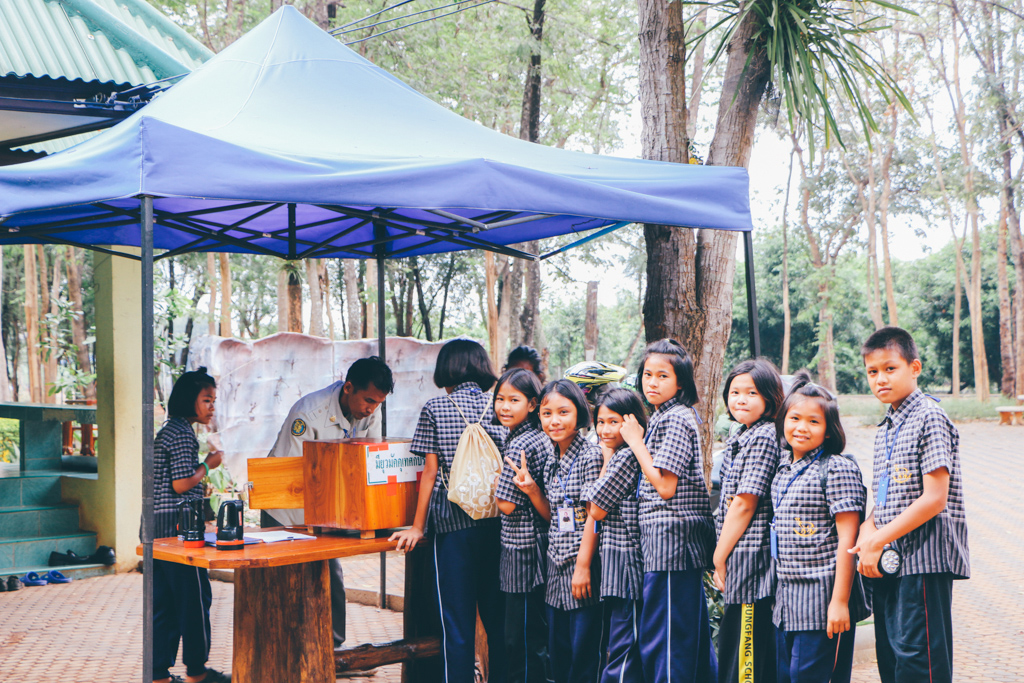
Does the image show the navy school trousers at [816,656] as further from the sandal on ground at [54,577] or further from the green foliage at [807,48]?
the sandal on ground at [54,577]

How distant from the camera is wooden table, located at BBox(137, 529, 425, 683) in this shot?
3.77 metres

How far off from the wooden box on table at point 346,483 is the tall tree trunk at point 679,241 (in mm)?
2284

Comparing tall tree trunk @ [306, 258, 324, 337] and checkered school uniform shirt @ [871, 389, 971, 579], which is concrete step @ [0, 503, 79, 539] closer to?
checkered school uniform shirt @ [871, 389, 971, 579]

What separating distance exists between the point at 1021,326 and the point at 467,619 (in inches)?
986

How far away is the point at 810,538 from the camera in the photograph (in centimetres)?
316

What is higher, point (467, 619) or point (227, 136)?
point (227, 136)

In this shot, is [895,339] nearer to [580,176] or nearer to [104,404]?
[580,176]

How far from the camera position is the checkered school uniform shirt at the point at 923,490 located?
303 cm

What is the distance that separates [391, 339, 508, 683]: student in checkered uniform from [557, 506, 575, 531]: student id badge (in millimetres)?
394

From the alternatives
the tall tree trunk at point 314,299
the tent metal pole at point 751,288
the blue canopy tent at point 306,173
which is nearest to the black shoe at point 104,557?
the blue canopy tent at point 306,173

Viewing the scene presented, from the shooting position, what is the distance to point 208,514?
9031 millimetres

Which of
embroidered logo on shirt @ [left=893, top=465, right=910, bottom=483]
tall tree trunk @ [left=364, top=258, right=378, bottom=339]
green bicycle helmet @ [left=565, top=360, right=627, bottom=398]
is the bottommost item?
embroidered logo on shirt @ [left=893, top=465, right=910, bottom=483]

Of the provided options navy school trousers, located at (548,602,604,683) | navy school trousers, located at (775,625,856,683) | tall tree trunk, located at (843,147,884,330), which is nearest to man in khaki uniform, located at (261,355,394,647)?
navy school trousers, located at (548,602,604,683)

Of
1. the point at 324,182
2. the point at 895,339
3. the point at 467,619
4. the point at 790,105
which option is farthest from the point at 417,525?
the point at 790,105
